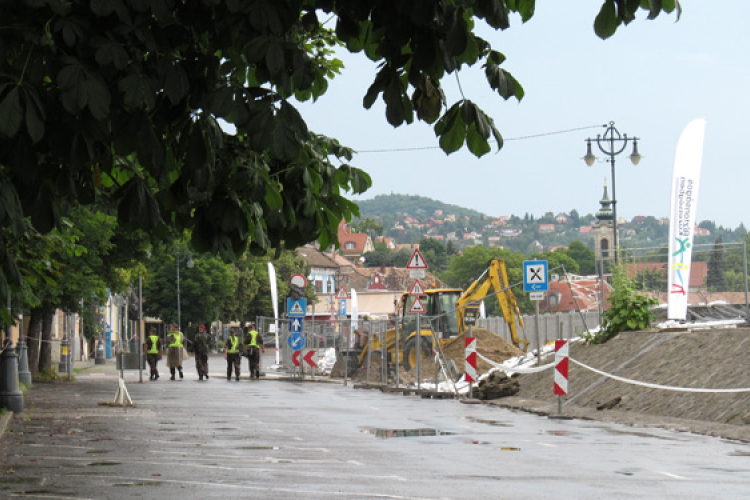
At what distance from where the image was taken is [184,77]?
6566 mm

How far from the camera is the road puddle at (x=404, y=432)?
18312 mm

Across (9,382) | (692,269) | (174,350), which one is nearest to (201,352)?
(174,350)

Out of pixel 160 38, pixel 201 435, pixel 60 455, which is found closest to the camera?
pixel 160 38

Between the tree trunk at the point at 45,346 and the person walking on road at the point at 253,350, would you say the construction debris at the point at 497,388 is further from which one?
the tree trunk at the point at 45,346

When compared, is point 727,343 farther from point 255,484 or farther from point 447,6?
point 447,6

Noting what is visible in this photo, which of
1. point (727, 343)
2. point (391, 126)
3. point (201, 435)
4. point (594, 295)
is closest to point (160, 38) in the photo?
point (391, 126)

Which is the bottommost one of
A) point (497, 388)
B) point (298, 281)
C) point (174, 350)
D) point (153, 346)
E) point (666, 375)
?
point (497, 388)

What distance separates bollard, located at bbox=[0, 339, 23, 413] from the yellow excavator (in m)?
13.2

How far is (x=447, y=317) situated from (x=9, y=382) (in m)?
25.0

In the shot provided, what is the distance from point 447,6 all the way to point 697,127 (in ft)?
77.7

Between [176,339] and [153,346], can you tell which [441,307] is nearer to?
[176,339]

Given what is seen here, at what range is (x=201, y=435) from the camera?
1869 centimetres

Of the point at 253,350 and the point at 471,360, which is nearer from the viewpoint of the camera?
the point at 471,360

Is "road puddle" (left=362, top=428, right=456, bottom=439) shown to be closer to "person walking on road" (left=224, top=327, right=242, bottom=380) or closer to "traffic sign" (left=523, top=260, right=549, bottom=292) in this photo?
"traffic sign" (left=523, top=260, right=549, bottom=292)
